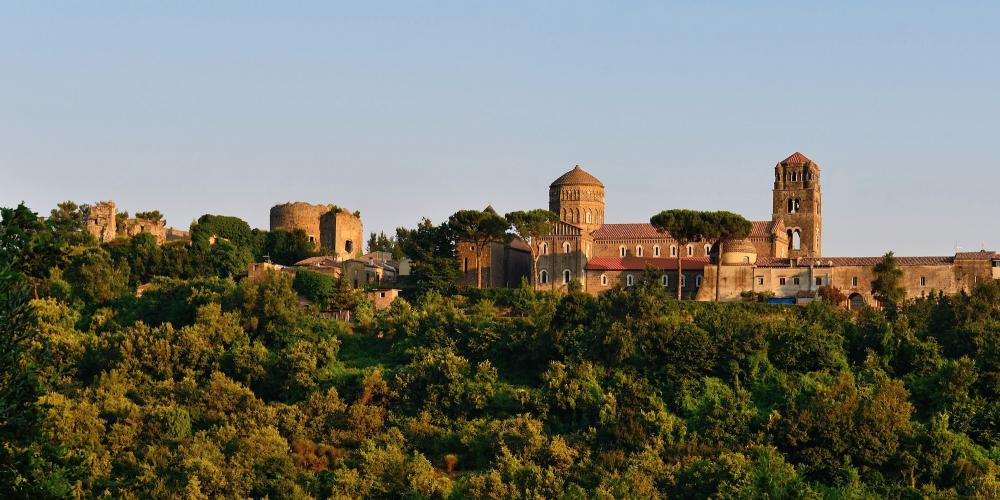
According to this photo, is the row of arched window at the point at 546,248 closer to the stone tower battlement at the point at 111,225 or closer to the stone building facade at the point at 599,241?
the stone building facade at the point at 599,241

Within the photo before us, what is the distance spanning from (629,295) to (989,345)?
35.4ft

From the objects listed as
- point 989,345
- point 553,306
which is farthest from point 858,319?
point 553,306

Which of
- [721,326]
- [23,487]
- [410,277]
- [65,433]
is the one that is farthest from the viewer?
[410,277]

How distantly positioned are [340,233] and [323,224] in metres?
1.15

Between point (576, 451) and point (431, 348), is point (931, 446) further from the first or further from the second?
point (431, 348)

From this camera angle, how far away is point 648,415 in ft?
130

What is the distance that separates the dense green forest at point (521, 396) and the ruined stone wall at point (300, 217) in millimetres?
18536

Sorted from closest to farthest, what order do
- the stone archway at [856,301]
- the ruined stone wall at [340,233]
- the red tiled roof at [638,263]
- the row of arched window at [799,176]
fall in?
the stone archway at [856,301], the red tiled roof at [638,263], the row of arched window at [799,176], the ruined stone wall at [340,233]

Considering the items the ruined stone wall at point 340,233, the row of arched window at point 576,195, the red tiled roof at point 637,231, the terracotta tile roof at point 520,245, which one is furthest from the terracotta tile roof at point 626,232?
the ruined stone wall at point 340,233

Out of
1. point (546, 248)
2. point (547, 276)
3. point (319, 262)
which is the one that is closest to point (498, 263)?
point (546, 248)

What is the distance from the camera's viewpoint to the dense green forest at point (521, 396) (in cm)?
3597

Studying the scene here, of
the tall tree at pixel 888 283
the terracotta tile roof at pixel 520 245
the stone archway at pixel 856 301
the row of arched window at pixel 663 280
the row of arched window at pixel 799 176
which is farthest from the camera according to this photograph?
the row of arched window at pixel 799 176

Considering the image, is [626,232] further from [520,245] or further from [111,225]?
[111,225]

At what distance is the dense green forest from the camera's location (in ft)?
118
